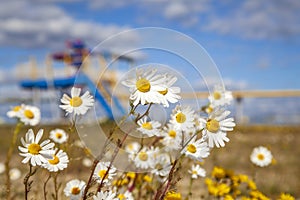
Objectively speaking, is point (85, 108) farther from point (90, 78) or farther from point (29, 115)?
point (90, 78)

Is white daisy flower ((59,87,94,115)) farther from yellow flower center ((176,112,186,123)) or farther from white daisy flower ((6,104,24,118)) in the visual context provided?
white daisy flower ((6,104,24,118))

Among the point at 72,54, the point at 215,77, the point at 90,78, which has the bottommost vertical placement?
the point at 215,77

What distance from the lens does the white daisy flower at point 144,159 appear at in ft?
6.22

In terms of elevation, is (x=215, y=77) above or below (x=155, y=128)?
above

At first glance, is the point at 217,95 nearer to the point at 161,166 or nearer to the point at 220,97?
the point at 220,97

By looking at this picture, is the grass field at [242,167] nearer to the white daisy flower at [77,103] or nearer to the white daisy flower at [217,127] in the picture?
the white daisy flower at [77,103]

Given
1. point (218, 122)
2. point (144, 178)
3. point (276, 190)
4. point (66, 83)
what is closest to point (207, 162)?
point (276, 190)

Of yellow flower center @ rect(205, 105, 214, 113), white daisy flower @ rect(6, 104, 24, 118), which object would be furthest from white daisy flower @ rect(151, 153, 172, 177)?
white daisy flower @ rect(6, 104, 24, 118)

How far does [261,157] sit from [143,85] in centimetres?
137

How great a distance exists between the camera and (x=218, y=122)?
1402mm

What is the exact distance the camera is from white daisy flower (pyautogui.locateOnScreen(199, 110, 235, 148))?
1379 millimetres

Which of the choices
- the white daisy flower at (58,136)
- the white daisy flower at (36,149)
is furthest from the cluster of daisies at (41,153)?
the white daisy flower at (58,136)

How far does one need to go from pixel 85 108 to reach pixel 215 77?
535mm

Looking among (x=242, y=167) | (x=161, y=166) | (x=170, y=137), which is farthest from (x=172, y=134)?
(x=242, y=167)
